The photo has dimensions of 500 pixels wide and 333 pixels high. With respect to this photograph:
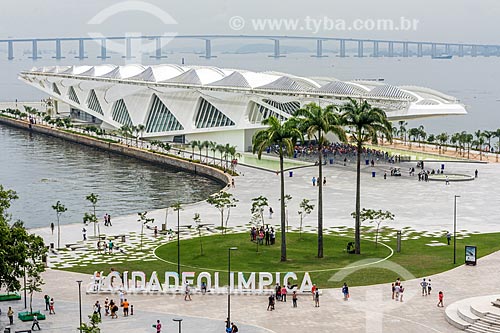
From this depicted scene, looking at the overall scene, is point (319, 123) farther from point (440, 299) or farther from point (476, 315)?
point (476, 315)

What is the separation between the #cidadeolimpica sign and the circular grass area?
1.66 meters

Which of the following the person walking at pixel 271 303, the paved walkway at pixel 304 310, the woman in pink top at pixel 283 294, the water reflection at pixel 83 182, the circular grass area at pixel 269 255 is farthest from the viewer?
the water reflection at pixel 83 182

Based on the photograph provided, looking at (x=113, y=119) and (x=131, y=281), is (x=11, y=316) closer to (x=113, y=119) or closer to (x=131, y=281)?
(x=131, y=281)

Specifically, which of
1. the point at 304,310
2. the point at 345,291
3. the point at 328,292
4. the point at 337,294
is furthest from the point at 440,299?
the point at 304,310

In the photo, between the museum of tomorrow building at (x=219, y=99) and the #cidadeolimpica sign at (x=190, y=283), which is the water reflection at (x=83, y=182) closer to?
the museum of tomorrow building at (x=219, y=99)

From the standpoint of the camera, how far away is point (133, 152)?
102m

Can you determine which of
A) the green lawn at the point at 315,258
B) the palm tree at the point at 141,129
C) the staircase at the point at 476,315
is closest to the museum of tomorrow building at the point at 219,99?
the palm tree at the point at 141,129

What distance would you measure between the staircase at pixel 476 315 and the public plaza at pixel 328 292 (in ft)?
0.43

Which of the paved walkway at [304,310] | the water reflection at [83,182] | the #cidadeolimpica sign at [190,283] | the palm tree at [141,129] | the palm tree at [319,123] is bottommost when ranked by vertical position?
the paved walkway at [304,310]

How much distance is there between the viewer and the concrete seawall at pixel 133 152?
84.6 metres

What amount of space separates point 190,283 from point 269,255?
807cm

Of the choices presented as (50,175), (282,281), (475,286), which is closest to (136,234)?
(282,281)

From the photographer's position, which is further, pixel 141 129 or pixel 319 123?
pixel 141 129

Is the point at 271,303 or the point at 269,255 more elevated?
the point at 269,255
